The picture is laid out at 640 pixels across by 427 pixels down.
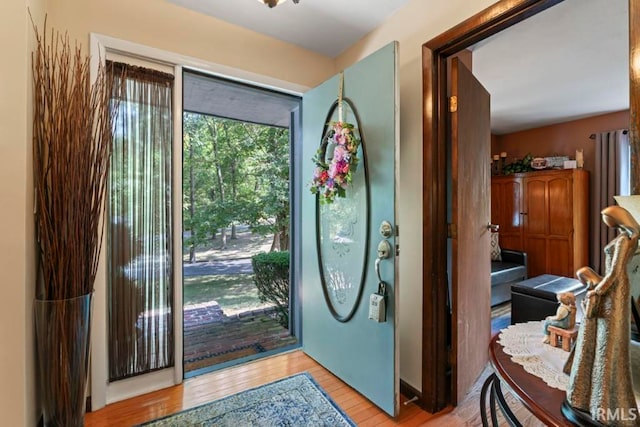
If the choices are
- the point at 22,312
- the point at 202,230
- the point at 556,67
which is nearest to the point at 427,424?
the point at 22,312

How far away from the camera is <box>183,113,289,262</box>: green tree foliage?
2.96m

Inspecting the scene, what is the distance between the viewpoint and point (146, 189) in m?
1.95

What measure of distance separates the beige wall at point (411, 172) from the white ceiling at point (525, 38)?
17 cm

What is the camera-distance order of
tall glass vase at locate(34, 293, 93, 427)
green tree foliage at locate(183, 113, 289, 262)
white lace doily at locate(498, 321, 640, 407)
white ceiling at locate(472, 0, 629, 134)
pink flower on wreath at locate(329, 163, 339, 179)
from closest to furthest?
white lace doily at locate(498, 321, 640, 407)
tall glass vase at locate(34, 293, 93, 427)
pink flower on wreath at locate(329, 163, 339, 179)
white ceiling at locate(472, 0, 629, 134)
green tree foliage at locate(183, 113, 289, 262)

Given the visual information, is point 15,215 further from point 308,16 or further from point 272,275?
point 272,275

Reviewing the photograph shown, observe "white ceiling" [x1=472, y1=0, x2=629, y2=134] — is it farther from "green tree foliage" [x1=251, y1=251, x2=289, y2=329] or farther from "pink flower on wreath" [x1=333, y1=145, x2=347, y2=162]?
"green tree foliage" [x1=251, y1=251, x2=289, y2=329]

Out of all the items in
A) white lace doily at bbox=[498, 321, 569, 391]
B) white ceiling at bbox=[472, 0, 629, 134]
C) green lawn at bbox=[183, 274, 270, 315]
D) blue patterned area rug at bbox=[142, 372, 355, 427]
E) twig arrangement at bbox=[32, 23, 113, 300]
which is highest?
white ceiling at bbox=[472, 0, 629, 134]

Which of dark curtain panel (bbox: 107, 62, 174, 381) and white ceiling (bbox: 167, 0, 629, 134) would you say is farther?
white ceiling (bbox: 167, 0, 629, 134)

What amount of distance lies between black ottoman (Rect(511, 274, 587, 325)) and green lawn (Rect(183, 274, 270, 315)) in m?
2.63

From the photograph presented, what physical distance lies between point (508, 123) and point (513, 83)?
5.83 feet

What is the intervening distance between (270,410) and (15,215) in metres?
1.64

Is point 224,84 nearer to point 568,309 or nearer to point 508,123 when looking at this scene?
point 568,309

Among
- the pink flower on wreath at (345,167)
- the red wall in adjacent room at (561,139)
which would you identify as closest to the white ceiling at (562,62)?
the red wall in adjacent room at (561,139)

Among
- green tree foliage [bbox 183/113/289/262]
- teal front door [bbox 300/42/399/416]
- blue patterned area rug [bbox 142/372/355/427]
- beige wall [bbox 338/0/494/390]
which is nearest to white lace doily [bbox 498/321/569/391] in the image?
teal front door [bbox 300/42/399/416]
